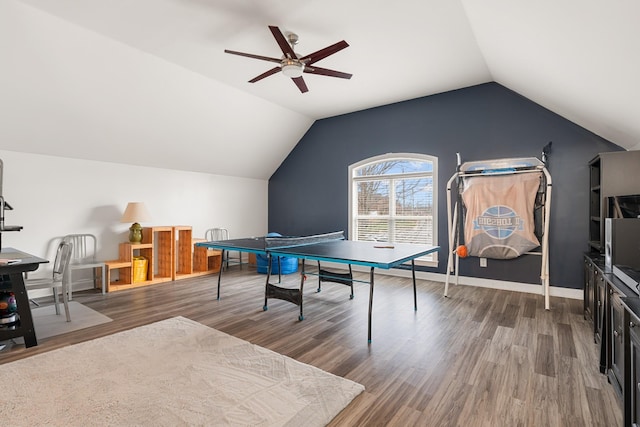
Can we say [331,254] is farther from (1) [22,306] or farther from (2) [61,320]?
(2) [61,320]

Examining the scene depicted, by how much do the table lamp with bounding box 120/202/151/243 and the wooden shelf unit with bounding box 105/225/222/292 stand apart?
13 centimetres

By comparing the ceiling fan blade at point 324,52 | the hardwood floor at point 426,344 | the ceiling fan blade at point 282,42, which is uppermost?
the ceiling fan blade at point 282,42

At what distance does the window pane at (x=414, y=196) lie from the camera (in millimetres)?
5648

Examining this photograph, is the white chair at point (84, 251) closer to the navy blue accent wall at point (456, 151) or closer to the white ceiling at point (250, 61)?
the white ceiling at point (250, 61)

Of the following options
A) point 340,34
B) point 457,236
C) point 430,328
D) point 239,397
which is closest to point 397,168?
point 457,236

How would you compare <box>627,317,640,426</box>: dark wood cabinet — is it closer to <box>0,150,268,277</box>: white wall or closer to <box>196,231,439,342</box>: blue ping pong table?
<box>196,231,439,342</box>: blue ping pong table

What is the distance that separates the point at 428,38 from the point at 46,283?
4911 mm

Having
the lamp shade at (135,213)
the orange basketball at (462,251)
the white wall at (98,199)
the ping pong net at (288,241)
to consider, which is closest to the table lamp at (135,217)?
the lamp shade at (135,213)

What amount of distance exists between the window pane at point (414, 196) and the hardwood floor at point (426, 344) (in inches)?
55.3

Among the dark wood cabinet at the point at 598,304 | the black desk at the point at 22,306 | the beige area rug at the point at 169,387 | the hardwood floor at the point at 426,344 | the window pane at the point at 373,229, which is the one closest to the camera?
the beige area rug at the point at 169,387

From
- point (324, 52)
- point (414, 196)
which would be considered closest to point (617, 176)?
point (414, 196)

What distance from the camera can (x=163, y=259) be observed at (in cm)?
561

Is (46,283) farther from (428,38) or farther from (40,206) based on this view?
(428,38)

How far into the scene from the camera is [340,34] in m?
3.53
